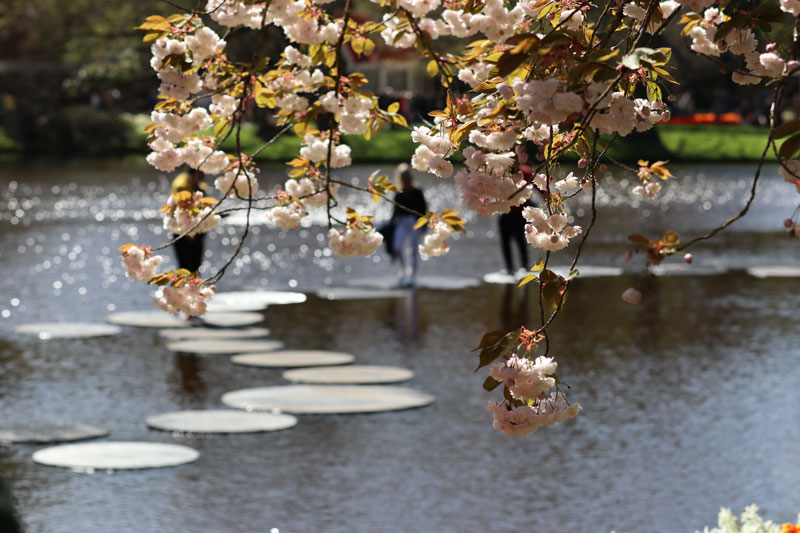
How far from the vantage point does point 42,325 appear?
16.3m

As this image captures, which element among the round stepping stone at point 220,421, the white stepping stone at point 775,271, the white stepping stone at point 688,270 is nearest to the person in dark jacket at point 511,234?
the white stepping stone at point 688,270

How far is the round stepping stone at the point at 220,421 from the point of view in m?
11.0

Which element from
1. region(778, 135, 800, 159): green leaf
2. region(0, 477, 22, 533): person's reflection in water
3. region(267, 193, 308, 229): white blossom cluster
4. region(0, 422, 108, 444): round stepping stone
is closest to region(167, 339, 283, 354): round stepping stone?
region(0, 422, 108, 444): round stepping stone

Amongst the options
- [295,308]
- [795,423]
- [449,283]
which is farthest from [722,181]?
→ [795,423]

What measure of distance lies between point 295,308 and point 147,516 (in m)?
9.34

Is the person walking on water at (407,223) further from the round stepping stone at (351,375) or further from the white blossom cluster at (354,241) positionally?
the white blossom cluster at (354,241)

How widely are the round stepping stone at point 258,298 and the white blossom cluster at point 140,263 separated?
40.9 feet

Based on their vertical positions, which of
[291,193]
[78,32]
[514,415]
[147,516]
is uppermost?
[78,32]

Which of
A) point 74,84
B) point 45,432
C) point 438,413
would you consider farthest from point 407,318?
point 74,84

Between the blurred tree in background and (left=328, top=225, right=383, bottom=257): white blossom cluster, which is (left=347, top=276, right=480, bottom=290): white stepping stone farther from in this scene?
the blurred tree in background

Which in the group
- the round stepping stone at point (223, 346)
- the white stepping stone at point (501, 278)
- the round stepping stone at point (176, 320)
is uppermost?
the white stepping stone at point (501, 278)

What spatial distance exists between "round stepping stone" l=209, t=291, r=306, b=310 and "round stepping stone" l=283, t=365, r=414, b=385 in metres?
4.70

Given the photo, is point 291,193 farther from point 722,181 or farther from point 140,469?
point 722,181

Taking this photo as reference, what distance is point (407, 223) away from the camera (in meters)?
20.2
